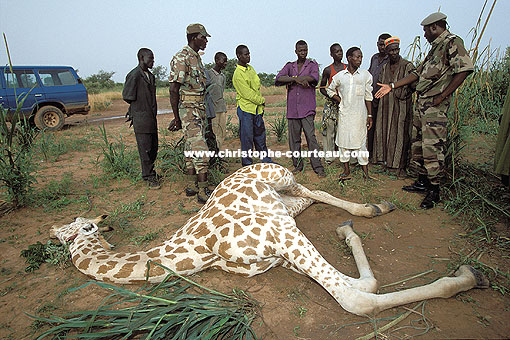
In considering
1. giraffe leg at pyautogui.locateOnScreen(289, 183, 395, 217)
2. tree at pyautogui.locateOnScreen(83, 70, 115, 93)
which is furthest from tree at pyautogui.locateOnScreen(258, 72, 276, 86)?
giraffe leg at pyautogui.locateOnScreen(289, 183, 395, 217)

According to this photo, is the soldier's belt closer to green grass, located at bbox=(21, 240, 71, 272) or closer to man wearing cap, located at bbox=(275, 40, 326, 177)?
man wearing cap, located at bbox=(275, 40, 326, 177)

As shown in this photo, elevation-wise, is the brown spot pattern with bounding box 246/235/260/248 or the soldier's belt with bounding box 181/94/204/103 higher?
the soldier's belt with bounding box 181/94/204/103

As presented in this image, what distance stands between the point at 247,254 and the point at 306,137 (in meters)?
3.19

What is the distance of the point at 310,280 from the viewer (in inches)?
101

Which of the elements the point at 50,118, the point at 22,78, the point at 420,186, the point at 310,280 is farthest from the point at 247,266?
the point at 22,78

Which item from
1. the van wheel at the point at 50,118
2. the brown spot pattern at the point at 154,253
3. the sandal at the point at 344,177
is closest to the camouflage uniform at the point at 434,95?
the sandal at the point at 344,177

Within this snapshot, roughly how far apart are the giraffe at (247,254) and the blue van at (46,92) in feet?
26.8

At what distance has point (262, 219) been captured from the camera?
258 centimetres

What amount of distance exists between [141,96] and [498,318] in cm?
461

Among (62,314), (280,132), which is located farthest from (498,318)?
(280,132)

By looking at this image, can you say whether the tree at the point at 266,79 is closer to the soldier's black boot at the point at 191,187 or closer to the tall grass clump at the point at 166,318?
the soldier's black boot at the point at 191,187

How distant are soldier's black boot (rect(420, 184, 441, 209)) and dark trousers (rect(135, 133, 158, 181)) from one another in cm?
383

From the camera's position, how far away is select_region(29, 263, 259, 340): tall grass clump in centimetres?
194

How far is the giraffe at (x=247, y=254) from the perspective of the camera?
2.23m
